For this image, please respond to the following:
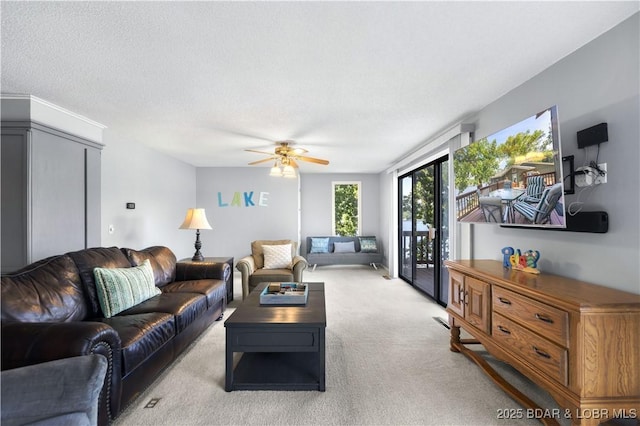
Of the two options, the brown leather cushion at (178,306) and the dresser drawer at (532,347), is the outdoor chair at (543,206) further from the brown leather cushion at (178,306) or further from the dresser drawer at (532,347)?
the brown leather cushion at (178,306)

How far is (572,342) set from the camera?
1419 mm

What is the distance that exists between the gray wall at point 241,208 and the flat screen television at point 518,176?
4.04 metres

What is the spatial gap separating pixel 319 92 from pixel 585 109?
1.89 m

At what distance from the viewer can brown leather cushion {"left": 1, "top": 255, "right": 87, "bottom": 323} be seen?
68.5 inches

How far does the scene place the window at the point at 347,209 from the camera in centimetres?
726

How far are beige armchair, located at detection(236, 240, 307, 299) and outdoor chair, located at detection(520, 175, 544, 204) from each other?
9.66 ft

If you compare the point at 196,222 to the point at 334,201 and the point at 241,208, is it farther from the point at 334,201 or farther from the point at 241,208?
the point at 334,201

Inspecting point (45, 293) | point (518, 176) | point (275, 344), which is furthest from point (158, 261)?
point (518, 176)

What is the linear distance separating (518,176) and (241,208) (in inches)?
205

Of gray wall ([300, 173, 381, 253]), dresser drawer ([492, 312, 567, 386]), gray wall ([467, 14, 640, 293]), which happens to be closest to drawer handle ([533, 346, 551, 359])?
dresser drawer ([492, 312, 567, 386])

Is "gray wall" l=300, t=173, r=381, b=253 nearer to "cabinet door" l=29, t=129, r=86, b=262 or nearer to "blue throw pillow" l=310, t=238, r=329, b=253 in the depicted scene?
"blue throw pillow" l=310, t=238, r=329, b=253

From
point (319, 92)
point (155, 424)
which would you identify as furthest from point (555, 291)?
point (155, 424)

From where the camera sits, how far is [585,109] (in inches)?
72.4

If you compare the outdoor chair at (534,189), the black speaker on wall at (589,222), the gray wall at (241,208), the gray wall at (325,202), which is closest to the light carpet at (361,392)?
the black speaker on wall at (589,222)
